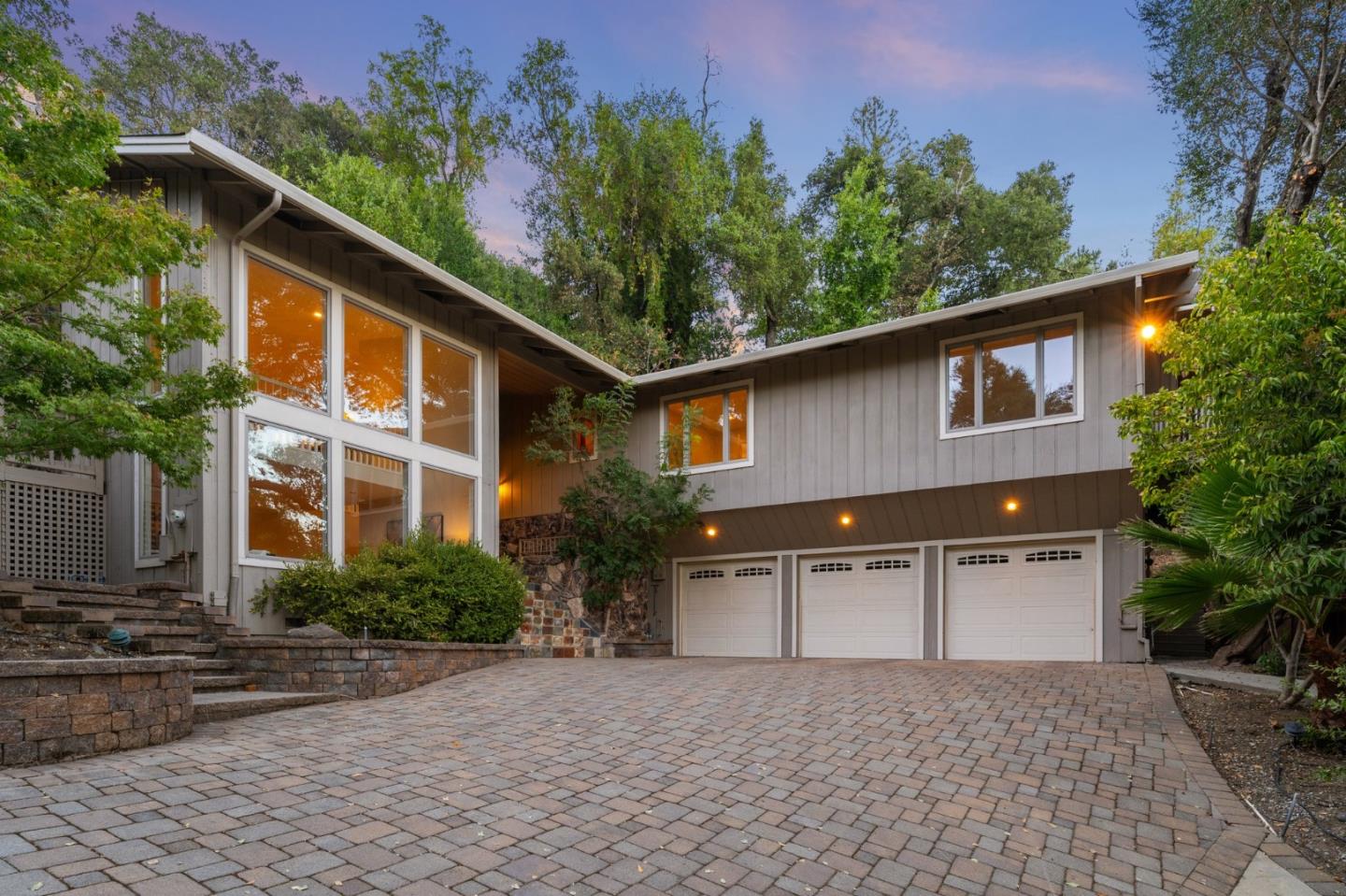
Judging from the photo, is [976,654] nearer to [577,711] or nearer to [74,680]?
[577,711]

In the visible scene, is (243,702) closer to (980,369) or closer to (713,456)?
(713,456)

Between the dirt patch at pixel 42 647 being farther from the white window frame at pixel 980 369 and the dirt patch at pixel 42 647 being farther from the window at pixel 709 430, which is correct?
the white window frame at pixel 980 369

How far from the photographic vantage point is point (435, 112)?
21.7 metres

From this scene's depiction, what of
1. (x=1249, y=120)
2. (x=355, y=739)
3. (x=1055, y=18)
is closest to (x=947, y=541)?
(x=355, y=739)

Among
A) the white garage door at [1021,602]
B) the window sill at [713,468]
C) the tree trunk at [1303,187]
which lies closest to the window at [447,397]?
the window sill at [713,468]

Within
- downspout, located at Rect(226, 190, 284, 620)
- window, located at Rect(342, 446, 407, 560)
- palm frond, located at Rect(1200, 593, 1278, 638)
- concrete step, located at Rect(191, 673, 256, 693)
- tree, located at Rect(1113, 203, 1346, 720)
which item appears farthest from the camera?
window, located at Rect(342, 446, 407, 560)

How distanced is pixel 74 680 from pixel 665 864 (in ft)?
11.2

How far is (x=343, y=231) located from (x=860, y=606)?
9175mm

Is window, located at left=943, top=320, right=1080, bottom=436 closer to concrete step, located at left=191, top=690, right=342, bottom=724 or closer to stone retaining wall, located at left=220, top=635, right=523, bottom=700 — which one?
stone retaining wall, located at left=220, top=635, right=523, bottom=700

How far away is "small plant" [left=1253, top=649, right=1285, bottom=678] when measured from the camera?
839 centimetres

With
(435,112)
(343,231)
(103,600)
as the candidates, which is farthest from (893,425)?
(435,112)

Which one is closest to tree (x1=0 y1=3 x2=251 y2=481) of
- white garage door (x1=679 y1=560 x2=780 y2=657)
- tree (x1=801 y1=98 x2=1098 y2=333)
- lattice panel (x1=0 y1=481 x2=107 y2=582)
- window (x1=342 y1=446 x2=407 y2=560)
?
lattice panel (x1=0 y1=481 x2=107 y2=582)

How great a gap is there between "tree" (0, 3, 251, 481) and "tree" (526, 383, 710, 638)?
6.73 metres

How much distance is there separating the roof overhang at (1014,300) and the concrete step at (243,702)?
7.42 metres
